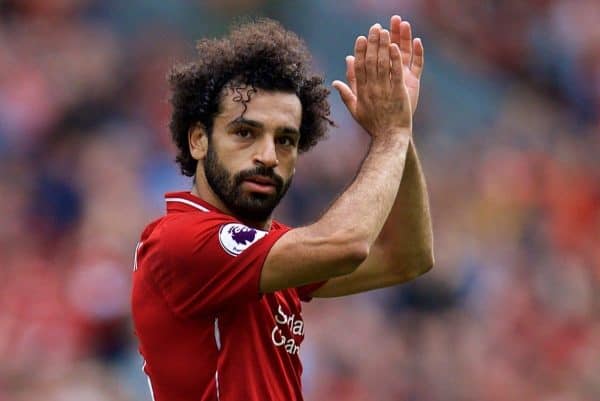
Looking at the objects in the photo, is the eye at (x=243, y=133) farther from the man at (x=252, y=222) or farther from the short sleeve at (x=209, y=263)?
the short sleeve at (x=209, y=263)

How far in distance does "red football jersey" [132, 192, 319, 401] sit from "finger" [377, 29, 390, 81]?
605 millimetres

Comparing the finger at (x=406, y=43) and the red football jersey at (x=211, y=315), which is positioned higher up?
the finger at (x=406, y=43)

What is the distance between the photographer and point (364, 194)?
12.2 ft

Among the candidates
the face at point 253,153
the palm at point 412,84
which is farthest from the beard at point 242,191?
the palm at point 412,84

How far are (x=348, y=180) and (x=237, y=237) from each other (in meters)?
5.71

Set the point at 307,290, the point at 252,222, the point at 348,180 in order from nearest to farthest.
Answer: the point at 252,222
the point at 307,290
the point at 348,180

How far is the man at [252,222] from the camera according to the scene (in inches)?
146

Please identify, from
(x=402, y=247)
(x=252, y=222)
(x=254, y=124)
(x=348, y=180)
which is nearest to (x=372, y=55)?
(x=254, y=124)

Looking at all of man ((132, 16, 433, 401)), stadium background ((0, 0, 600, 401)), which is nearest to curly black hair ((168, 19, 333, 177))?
man ((132, 16, 433, 401))

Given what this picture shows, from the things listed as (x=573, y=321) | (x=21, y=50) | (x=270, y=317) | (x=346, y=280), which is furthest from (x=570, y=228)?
(x=270, y=317)

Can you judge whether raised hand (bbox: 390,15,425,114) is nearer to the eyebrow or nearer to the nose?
the eyebrow

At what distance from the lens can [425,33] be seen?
11.0m

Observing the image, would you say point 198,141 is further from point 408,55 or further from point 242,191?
point 408,55

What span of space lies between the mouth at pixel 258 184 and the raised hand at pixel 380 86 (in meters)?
0.36
